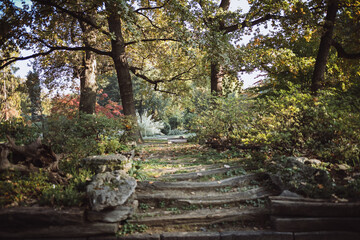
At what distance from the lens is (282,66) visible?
894 cm

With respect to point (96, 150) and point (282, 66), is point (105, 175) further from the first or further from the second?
point (282, 66)

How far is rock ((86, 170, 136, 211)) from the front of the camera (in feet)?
10.7

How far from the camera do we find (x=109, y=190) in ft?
11.6

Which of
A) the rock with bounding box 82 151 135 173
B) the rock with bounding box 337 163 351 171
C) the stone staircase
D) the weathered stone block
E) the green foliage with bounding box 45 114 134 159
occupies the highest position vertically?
the green foliage with bounding box 45 114 134 159

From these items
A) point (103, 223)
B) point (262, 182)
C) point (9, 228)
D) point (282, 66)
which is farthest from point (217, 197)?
point (282, 66)

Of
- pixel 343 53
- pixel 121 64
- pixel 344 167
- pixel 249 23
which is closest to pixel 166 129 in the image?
pixel 121 64

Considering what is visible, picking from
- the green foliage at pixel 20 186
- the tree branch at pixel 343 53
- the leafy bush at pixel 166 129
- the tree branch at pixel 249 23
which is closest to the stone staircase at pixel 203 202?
the green foliage at pixel 20 186

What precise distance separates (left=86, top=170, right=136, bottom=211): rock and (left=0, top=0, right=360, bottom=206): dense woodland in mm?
354

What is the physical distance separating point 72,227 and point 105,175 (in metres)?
1.02

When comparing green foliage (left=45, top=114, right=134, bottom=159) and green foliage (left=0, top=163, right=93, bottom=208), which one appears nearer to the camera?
green foliage (left=0, top=163, right=93, bottom=208)

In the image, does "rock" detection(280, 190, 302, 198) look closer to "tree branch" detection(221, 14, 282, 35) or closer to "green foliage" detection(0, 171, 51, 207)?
"green foliage" detection(0, 171, 51, 207)

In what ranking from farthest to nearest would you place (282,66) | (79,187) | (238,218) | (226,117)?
1. (282,66)
2. (226,117)
3. (79,187)
4. (238,218)

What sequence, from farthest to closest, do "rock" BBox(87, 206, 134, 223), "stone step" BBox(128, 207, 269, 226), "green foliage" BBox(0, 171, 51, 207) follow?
"stone step" BBox(128, 207, 269, 226), "green foliage" BBox(0, 171, 51, 207), "rock" BBox(87, 206, 134, 223)

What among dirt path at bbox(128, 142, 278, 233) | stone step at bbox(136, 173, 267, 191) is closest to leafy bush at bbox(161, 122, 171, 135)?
dirt path at bbox(128, 142, 278, 233)
